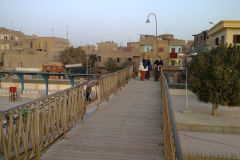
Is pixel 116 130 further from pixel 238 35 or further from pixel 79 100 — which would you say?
pixel 238 35

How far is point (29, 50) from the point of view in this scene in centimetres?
6047

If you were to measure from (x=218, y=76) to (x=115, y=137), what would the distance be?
48.2ft

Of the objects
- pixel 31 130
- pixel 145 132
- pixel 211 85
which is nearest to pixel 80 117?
pixel 145 132

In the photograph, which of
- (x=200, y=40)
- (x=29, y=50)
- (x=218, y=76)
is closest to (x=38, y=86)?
(x=29, y=50)

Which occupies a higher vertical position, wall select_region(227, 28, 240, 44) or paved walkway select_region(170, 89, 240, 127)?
wall select_region(227, 28, 240, 44)

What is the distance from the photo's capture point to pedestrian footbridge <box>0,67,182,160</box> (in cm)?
358

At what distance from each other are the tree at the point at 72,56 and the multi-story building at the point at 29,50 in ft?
9.41

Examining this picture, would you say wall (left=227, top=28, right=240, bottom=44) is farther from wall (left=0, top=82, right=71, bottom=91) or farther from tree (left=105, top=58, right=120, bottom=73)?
tree (left=105, top=58, right=120, bottom=73)

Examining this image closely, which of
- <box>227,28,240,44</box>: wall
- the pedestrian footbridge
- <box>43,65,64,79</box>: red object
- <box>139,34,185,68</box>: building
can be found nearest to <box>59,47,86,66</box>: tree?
<box>43,65,64,79</box>: red object

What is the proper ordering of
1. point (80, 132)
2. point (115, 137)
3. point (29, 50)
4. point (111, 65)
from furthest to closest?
point (29, 50)
point (111, 65)
point (80, 132)
point (115, 137)

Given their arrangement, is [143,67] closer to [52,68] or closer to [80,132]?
[80,132]

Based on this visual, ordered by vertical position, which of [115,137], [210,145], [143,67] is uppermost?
[143,67]

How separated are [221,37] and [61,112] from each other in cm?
2767

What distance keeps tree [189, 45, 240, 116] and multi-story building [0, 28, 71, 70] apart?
41.6 meters
